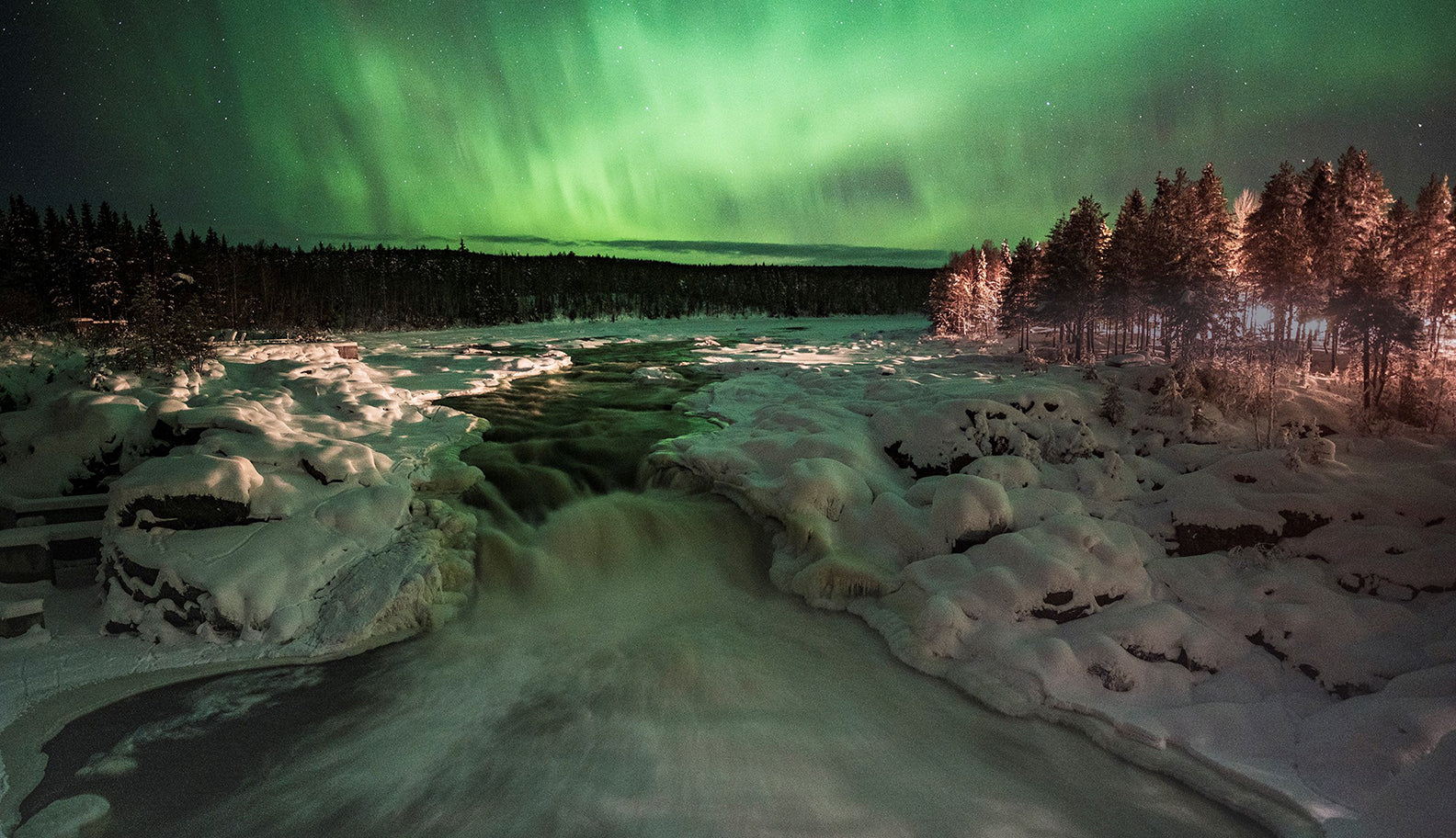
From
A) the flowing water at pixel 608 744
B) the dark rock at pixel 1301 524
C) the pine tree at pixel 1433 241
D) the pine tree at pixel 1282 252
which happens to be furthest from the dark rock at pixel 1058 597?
the pine tree at pixel 1433 241

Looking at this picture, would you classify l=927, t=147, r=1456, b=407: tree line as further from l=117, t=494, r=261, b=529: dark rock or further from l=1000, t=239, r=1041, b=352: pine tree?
l=117, t=494, r=261, b=529: dark rock

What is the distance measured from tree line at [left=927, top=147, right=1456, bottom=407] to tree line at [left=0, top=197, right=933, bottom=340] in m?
44.8

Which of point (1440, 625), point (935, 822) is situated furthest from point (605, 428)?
point (1440, 625)

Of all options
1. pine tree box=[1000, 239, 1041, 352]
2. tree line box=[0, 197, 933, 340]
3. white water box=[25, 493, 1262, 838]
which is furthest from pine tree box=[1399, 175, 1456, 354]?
tree line box=[0, 197, 933, 340]

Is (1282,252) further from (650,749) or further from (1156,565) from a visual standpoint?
(650,749)

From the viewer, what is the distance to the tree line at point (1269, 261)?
99.0 feet

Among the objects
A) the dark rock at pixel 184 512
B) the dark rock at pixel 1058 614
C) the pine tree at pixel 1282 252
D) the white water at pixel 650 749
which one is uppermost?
the pine tree at pixel 1282 252

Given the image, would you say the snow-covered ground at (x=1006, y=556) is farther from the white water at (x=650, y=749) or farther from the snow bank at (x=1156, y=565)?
the white water at (x=650, y=749)

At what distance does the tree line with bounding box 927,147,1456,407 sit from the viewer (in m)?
30.2

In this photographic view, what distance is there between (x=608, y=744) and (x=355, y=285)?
112 metres

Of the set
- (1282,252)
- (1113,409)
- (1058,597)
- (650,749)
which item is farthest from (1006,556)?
(1282,252)

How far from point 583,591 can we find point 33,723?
6.45m

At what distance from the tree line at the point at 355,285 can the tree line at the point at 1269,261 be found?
4476cm

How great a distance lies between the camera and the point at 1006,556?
A: 33.5 ft
